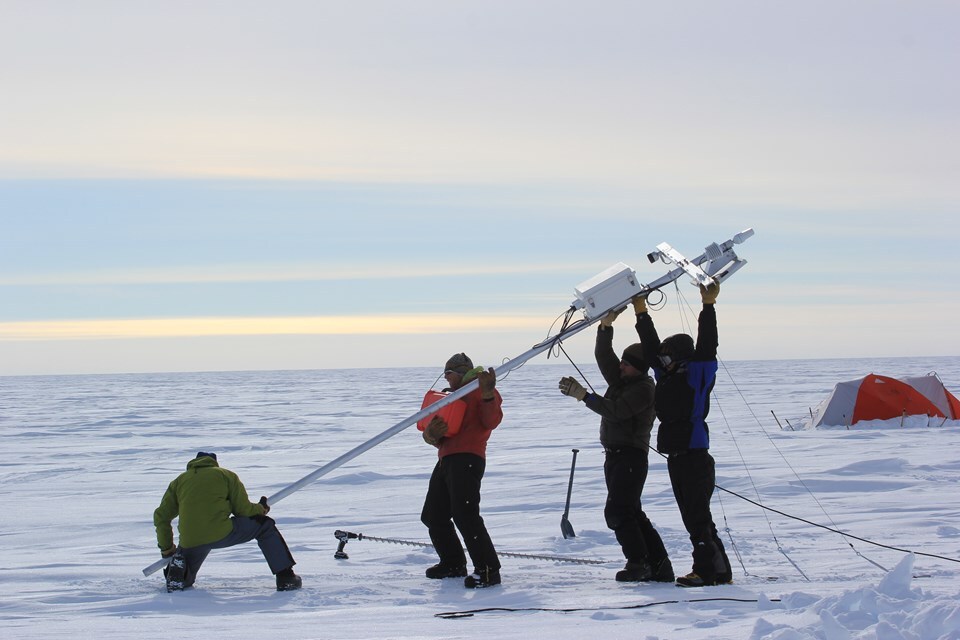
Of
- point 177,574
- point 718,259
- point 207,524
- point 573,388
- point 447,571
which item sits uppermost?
point 718,259

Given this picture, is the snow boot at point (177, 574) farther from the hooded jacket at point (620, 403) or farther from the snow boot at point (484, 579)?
the hooded jacket at point (620, 403)

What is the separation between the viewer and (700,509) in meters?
5.69

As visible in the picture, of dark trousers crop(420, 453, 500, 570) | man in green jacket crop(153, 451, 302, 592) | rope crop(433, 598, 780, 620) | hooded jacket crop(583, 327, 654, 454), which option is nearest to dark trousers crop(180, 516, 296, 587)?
man in green jacket crop(153, 451, 302, 592)

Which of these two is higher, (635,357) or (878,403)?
(635,357)

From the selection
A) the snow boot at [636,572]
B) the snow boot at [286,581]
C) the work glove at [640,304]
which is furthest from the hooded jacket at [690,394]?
the snow boot at [286,581]

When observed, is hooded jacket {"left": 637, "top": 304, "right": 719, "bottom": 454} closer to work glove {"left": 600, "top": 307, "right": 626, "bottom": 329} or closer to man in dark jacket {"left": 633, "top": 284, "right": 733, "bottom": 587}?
man in dark jacket {"left": 633, "top": 284, "right": 733, "bottom": 587}

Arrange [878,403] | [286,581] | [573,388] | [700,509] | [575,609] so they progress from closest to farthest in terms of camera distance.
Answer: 1. [575,609]
2. [700,509]
3. [573,388]
4. [286,581]
5. [878,403]

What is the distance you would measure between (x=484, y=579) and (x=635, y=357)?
1.74 metres

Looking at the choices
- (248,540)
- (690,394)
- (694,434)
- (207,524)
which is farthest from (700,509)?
(207,524)

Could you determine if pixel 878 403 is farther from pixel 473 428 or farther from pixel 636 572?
pixel 473 428

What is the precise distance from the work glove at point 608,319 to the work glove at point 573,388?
46cm

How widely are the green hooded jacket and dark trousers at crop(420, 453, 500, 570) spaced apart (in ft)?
4.06

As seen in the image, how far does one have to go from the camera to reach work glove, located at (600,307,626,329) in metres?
6.16

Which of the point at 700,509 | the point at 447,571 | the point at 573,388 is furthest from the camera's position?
the point at 447,571
